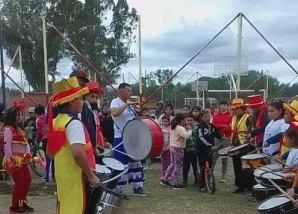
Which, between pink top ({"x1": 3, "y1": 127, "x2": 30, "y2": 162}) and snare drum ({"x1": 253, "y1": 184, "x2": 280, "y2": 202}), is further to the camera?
pink top ({"x1": 3, "y1": 127, "x2": 30, "y2": 162})

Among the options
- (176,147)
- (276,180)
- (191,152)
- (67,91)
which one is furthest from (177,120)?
(67,91)

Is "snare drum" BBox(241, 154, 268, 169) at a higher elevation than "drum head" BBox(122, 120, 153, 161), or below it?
below

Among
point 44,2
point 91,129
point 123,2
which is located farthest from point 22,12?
point 91,129

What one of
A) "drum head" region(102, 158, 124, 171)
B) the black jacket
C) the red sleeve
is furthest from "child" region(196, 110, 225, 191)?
"drum head" region(102, 158, 124, 171)

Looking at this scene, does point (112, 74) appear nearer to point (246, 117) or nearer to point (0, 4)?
point (0, 4)

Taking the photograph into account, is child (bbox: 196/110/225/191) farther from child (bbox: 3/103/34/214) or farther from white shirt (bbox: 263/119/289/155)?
child (bbox: 3/103/34/214)

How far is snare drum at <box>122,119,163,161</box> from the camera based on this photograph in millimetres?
6289

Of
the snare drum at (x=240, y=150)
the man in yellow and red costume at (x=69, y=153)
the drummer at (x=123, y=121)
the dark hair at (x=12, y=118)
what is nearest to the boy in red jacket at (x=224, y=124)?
the snare drum at (x=240, y=150)

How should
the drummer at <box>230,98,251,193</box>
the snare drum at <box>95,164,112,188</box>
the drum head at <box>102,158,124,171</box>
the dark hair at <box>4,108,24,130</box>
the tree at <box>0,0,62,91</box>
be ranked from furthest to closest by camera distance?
the tree at <box>0,0,62,91</box>
the drummer at <box>230,98,251,193</box>
the dark hair at <box>4,108,24,130</box>
the drum head at <box>102,158,124,171</box>
the snare drum at <box>95,164,112,188</box>

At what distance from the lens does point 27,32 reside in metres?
40.8

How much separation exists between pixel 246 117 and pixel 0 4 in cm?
3915

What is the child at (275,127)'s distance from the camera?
19.4 ft

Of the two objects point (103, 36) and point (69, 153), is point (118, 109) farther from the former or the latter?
point (103, 36)

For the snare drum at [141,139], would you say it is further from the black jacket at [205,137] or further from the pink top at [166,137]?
the pink top at [166,137]
